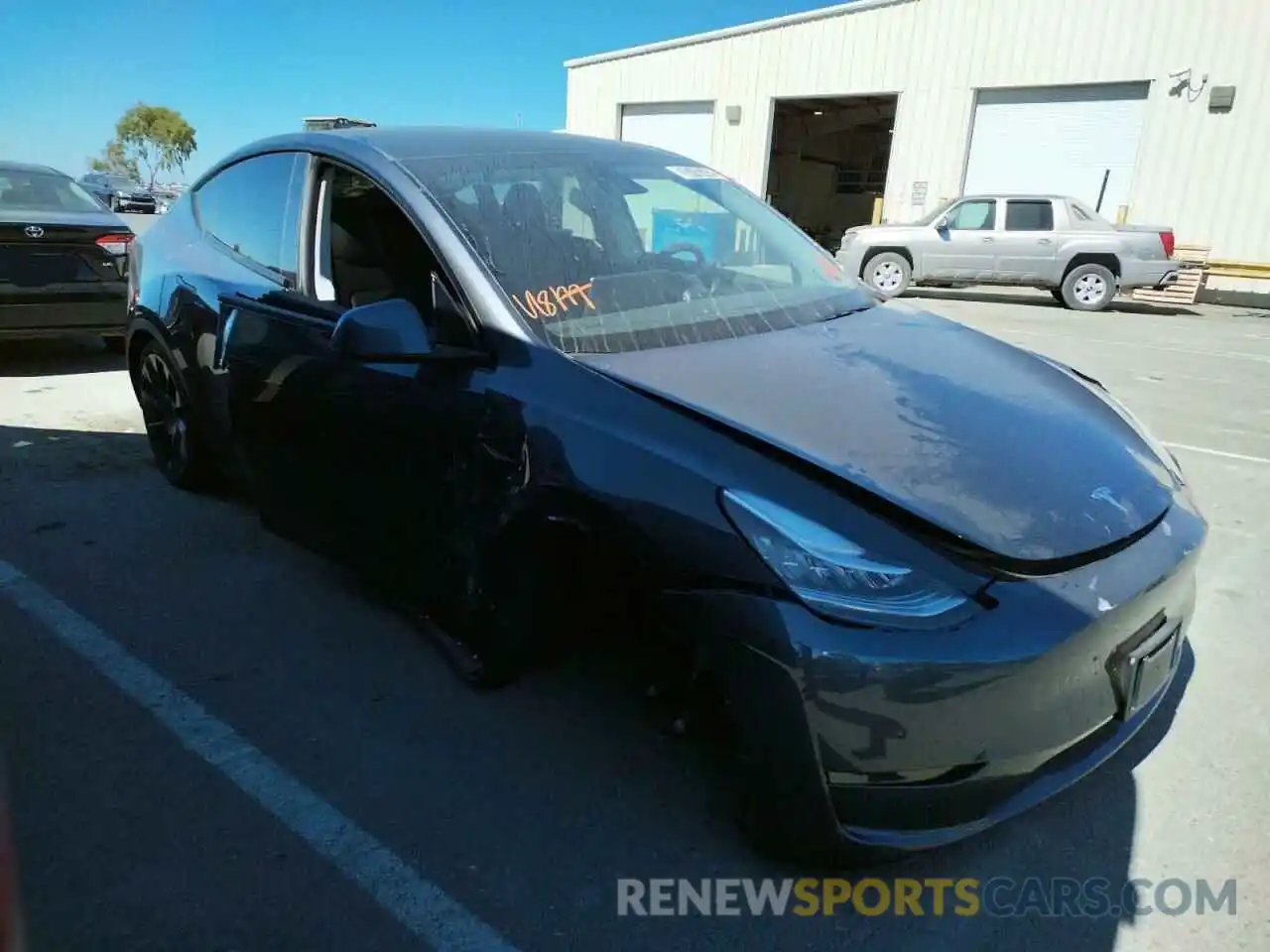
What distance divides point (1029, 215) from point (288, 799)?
14872mm

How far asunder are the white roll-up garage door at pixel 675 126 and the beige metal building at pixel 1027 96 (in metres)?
0.05

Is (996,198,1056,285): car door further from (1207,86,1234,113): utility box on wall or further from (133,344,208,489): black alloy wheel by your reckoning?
(133,344,208,489): black alloy wheel

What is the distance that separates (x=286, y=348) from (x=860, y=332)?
1.84 meters

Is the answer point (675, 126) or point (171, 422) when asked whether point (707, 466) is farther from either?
point (675, 126)

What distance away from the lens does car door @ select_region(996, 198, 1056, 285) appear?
557 inches

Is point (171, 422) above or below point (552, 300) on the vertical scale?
below

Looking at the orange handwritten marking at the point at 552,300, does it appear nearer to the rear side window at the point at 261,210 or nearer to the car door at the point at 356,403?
the car door at the point at 356,403

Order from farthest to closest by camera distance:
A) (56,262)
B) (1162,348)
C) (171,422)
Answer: (1162,348)
(56,262)
(171,422)

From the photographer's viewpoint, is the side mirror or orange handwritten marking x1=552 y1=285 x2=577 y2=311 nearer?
the side mirror

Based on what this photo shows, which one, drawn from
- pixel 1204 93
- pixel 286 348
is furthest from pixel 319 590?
pixel 1204 93

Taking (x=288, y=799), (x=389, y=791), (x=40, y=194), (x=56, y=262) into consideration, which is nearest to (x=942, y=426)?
(x=389, y=791)

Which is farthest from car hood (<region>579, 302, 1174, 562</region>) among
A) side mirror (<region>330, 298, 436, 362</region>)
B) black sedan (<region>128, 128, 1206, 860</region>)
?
side mirror (<region>330, 298, 436, 362</region>)

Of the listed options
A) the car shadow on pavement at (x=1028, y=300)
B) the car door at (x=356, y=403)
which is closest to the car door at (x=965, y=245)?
the car shadow on pavement at (x=1028, y=300)

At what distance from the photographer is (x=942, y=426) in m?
2.11
